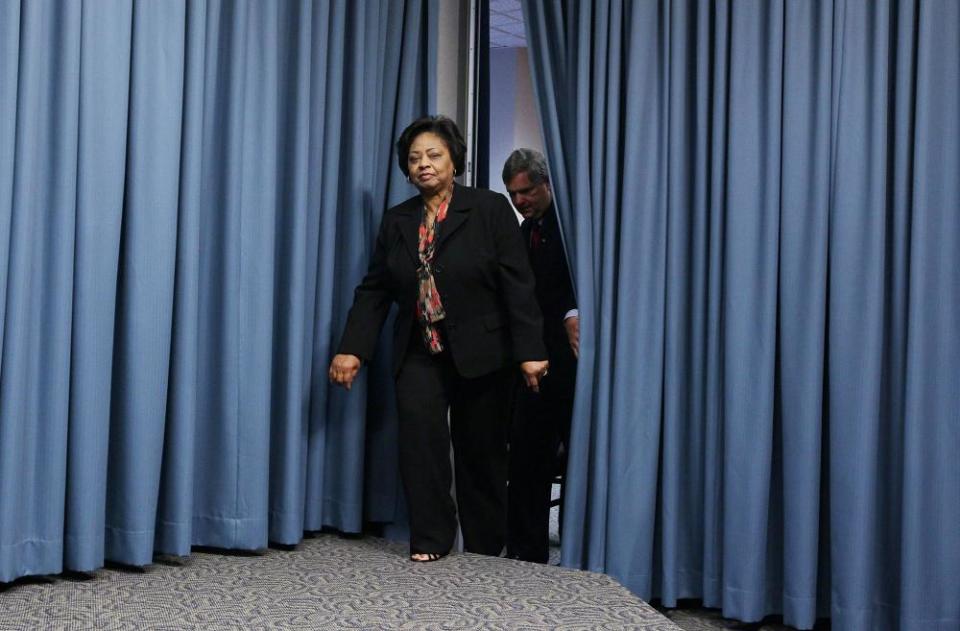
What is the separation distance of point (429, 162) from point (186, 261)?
71 cm

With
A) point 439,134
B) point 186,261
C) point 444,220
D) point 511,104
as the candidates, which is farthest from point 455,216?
point 511,104

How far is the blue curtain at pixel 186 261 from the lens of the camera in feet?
7.90

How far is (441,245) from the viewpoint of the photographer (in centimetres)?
288

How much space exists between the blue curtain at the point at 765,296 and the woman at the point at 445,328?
217 mm

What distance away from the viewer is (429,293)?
2879 millimetres

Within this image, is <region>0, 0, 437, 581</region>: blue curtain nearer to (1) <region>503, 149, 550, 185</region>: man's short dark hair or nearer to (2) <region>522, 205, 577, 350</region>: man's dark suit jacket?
(1) <region>503, 149, 550, 185</region>: man's short dark hair

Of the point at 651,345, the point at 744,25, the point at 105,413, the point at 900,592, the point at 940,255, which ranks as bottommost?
the point at 900,592

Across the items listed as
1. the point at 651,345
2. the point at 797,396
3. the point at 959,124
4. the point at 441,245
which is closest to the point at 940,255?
the point at 959,124

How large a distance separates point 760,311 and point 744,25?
30.8 inches

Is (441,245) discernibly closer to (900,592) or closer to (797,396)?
(797,396)

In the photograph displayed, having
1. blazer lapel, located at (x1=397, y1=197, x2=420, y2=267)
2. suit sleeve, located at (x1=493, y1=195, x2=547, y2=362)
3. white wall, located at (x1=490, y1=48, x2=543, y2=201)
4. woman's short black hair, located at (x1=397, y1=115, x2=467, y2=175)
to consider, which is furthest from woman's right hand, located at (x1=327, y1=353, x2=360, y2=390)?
white wall, located at (x1=490, y1=48, x2=543, y2=201)

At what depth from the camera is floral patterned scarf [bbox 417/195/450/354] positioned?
2879 millimetres

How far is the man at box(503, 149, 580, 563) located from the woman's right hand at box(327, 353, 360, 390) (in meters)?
0.69

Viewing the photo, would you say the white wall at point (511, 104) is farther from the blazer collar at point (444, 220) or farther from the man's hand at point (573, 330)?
the blazer collar at point (444, 220)
